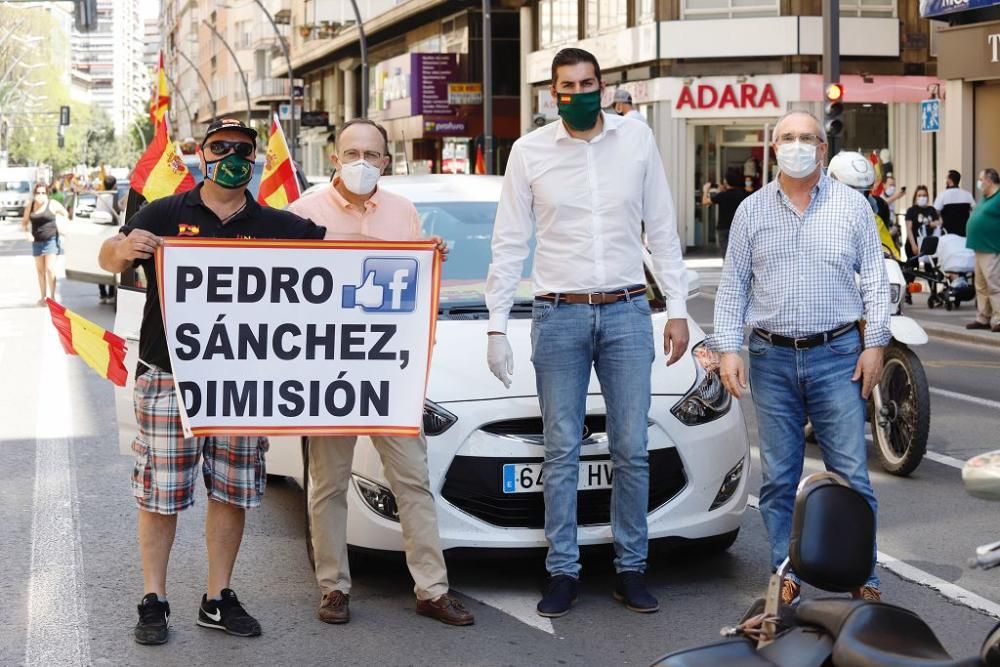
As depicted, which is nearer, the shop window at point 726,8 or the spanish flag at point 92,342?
the spanish flag at point 92,342

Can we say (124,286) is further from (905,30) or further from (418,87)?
(418,87)

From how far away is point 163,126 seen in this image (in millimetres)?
7094

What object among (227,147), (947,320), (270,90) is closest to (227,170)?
(227,147)

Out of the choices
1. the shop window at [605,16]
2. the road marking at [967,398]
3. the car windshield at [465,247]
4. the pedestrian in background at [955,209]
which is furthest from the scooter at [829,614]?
the shop window at [605,16]

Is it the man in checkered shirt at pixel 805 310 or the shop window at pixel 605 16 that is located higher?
the shop window at pixel 605 16

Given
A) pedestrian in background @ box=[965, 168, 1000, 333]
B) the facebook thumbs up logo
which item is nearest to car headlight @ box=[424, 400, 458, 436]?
the facebook thumbs up logo

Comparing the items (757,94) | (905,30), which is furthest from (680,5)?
(905,30)

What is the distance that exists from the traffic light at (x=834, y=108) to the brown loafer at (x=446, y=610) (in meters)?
16.7

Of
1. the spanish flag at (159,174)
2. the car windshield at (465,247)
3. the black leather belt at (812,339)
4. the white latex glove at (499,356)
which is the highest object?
the spanish flag at (159,174)

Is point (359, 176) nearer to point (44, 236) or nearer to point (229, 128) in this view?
point (229, 128)

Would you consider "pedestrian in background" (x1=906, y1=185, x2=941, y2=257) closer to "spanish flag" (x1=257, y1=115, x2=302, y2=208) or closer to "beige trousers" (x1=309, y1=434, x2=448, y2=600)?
"spanish flag" (x1=257, y1=115, x2=302, y2=208)

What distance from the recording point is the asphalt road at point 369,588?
17.5ft

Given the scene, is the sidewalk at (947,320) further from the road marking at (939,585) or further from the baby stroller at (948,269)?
the road marking at (939,585)

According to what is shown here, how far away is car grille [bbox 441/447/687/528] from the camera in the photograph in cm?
585
